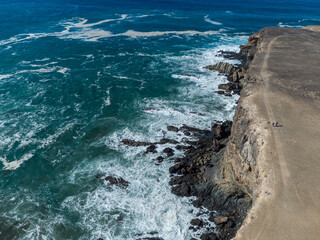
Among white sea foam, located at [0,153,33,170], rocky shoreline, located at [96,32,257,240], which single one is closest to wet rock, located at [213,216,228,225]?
rocky shoreline, located at [96,32,257,240]

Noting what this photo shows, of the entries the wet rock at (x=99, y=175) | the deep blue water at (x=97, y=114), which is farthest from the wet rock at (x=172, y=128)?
the wet rock at (x=99, y=175)

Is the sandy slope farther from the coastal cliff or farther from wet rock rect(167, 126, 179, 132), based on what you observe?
wet rock rect(167, 126, 179, 132)

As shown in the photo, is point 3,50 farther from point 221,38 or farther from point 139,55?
point 221,38

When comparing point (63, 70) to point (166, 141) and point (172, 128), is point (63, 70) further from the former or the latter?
point (166, 141)

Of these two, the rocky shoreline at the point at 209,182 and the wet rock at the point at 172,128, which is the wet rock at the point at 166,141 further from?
the wet rock at the point at 172,128

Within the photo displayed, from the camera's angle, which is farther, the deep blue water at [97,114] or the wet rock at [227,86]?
the wet rock at [227,86]

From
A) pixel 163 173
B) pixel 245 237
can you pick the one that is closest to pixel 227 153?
pixel 163 173
